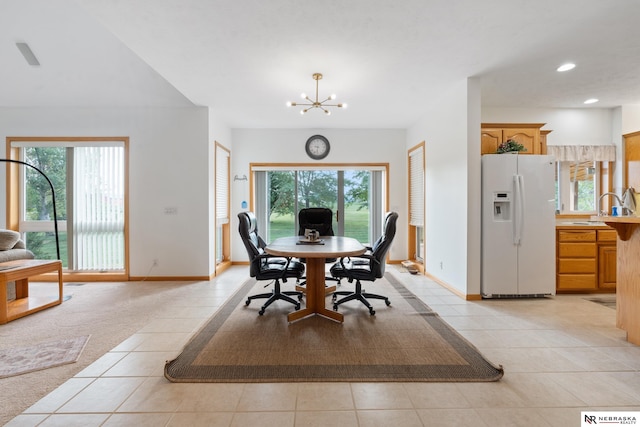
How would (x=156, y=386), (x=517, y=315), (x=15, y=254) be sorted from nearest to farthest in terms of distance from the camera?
(x=156, y=386), (x=517, y=315), (x=15, y=254)

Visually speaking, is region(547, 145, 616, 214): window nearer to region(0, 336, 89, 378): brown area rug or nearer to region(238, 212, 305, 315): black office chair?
region(238, 212, 305, 315): black office chair

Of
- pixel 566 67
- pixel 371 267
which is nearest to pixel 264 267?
pixel 371 267

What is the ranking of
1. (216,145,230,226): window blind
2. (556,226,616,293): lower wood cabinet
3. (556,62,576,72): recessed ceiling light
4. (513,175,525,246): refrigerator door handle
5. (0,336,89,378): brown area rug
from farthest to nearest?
(216,145,230,226): window blind, (556,226,616,293): lower wood cabinet, (513,175,525,246): refrigerator door handle, (556,62,576,72): recessed ceiling light, (0,336,89,378): brown area rug

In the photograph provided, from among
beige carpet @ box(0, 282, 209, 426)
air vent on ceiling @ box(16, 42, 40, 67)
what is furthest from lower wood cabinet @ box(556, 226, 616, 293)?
air vent on ceiling @ box(16, 42, 40, 67)

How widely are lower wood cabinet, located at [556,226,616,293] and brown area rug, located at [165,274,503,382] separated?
2121mm

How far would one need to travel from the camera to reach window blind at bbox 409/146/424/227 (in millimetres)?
5461

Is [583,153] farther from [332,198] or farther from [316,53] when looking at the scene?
[316,53]

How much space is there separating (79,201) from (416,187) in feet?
18.7

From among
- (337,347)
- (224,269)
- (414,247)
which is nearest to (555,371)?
(337,347)

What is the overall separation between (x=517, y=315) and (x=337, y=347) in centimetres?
211

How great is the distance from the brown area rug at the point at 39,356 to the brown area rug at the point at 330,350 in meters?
0.91

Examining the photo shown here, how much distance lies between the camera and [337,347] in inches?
98.6

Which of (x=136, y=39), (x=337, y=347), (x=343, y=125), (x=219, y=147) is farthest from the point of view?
(x=343, y=125)

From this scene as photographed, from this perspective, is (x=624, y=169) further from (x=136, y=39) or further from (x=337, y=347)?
(x=136, y=39)
